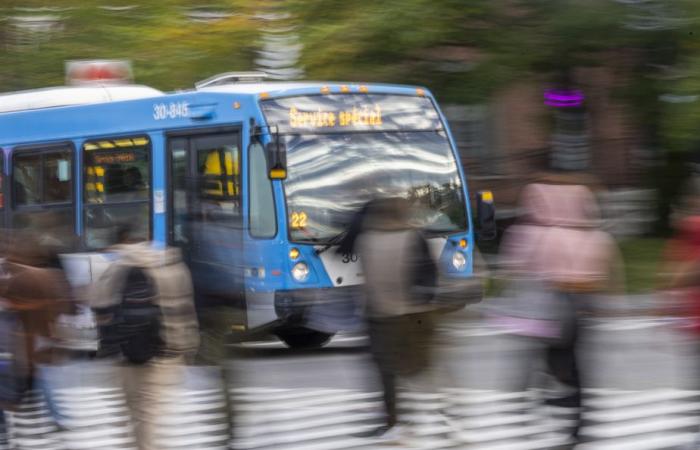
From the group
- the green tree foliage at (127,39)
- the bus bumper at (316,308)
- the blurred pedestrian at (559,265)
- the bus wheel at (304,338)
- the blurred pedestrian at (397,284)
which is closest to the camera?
the blurred pedestrian at (559,265)

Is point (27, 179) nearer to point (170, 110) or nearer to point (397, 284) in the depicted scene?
point (170, 110)

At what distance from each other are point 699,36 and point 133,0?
1465 centimetres

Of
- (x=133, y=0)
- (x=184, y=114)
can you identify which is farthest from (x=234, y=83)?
(x=133, y=0)

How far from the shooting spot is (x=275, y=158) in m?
13.7

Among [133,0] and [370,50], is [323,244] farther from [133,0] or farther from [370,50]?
[133,0]

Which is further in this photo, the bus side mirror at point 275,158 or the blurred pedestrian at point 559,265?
the bus side mirror at point 275,158

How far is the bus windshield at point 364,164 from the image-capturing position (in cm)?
1400

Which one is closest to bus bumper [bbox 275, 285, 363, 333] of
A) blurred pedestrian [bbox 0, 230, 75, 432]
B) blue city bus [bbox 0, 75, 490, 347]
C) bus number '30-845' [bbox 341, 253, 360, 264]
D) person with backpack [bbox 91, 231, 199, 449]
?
blue city bus [bbox 0, 75, 490, 347]

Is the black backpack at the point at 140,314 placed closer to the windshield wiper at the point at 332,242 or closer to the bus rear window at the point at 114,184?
the windshield wiper at the point at 332,242

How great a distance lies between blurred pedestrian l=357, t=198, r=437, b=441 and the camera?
884cm

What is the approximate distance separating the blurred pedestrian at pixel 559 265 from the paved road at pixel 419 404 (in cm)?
25

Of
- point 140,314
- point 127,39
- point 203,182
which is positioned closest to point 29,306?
point 140,314

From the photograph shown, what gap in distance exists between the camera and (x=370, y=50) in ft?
74.1

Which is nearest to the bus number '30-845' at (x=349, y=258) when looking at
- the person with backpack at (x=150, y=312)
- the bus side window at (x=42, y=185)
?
the bus side window at (x=42, y=185)
